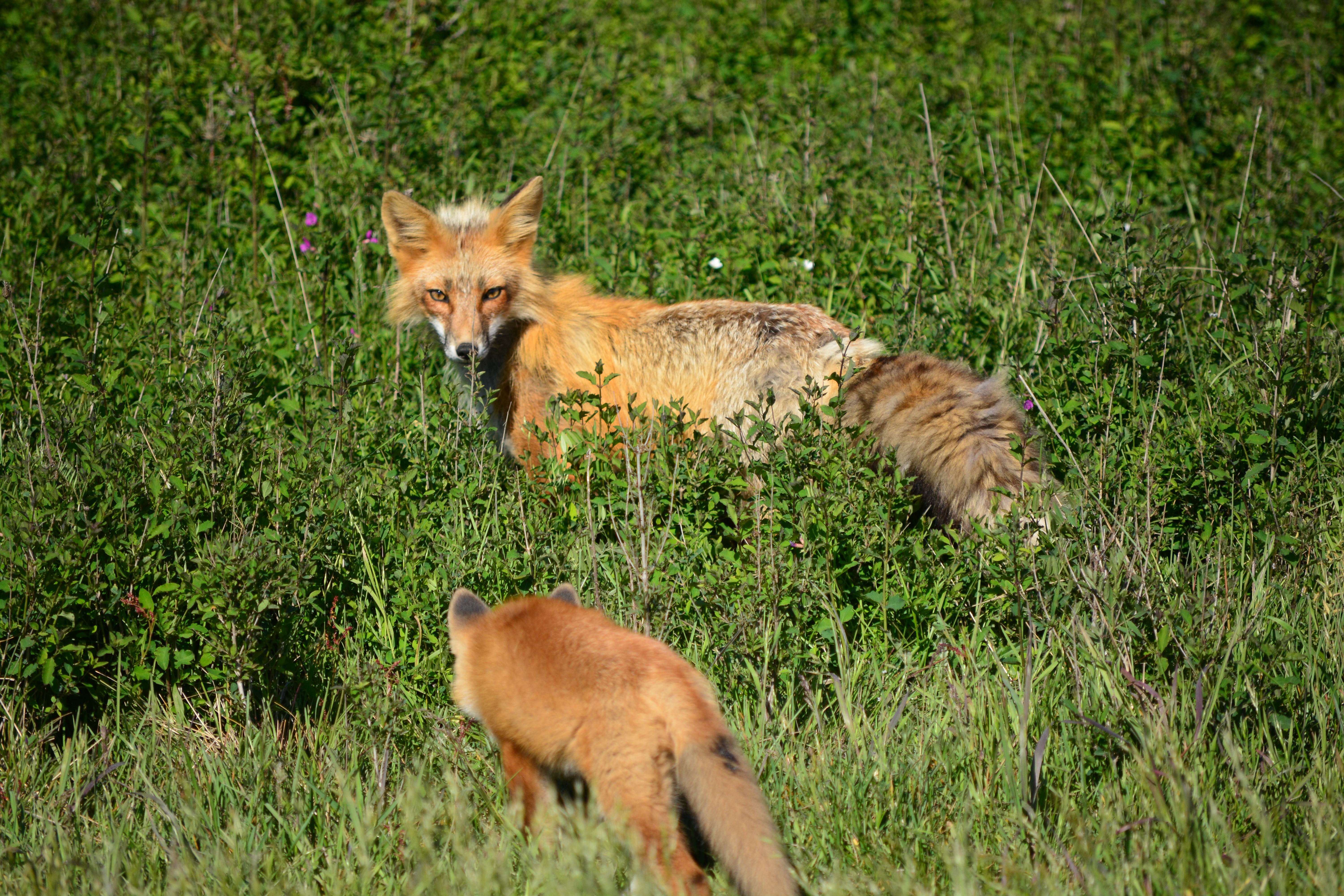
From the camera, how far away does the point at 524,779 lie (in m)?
3.10

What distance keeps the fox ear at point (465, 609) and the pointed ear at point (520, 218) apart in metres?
3.18

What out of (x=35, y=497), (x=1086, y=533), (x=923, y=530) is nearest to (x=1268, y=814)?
(x=1086, y=533)

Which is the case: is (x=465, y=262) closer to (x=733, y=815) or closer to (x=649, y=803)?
(x=649, y=803)

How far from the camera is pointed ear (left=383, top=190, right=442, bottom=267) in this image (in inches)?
228

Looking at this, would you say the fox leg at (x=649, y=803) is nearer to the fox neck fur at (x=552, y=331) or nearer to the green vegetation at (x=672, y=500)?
the green vegetation at (x=672, y=500)

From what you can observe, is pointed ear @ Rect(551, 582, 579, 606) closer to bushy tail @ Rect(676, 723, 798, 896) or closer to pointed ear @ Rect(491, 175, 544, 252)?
bushy tail @ Rect(676, 723, 798, 896)

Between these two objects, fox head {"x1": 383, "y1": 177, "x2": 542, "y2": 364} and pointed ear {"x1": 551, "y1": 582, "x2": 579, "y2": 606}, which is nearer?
pointed ear {"x1": 551, "y1": 582, "x2": 579, "y2": 606}

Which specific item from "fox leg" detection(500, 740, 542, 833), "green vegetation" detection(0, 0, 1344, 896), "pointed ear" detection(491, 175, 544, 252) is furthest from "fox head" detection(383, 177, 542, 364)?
"fox leg" detection(500, 740, 542, 833)

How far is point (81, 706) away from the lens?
3.61 meters

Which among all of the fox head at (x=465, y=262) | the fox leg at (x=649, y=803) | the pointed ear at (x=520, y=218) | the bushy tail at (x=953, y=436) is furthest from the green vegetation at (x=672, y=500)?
the pointed ear at (x=520, y=218)

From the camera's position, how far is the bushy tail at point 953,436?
440 cm

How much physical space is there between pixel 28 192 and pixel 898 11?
8.00m

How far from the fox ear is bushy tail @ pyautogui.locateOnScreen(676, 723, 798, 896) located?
923 mm

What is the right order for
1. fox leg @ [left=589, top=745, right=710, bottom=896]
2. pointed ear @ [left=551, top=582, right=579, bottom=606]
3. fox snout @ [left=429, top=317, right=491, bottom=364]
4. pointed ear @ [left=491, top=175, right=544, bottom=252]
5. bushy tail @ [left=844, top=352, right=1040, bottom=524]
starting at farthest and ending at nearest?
pointed ear @ [left=491, top=175, right=544, bottom=252]
fox snout @ [left=429, top=317, right=491, bottom=364]
bushy tail @ [left=844, top=352, right=1040, bottom=524]
pointed ear @ [left=551, top=582, right=579, bottom=606]
fox leg @ [left=589, top=745, right=710, bottom=896]
